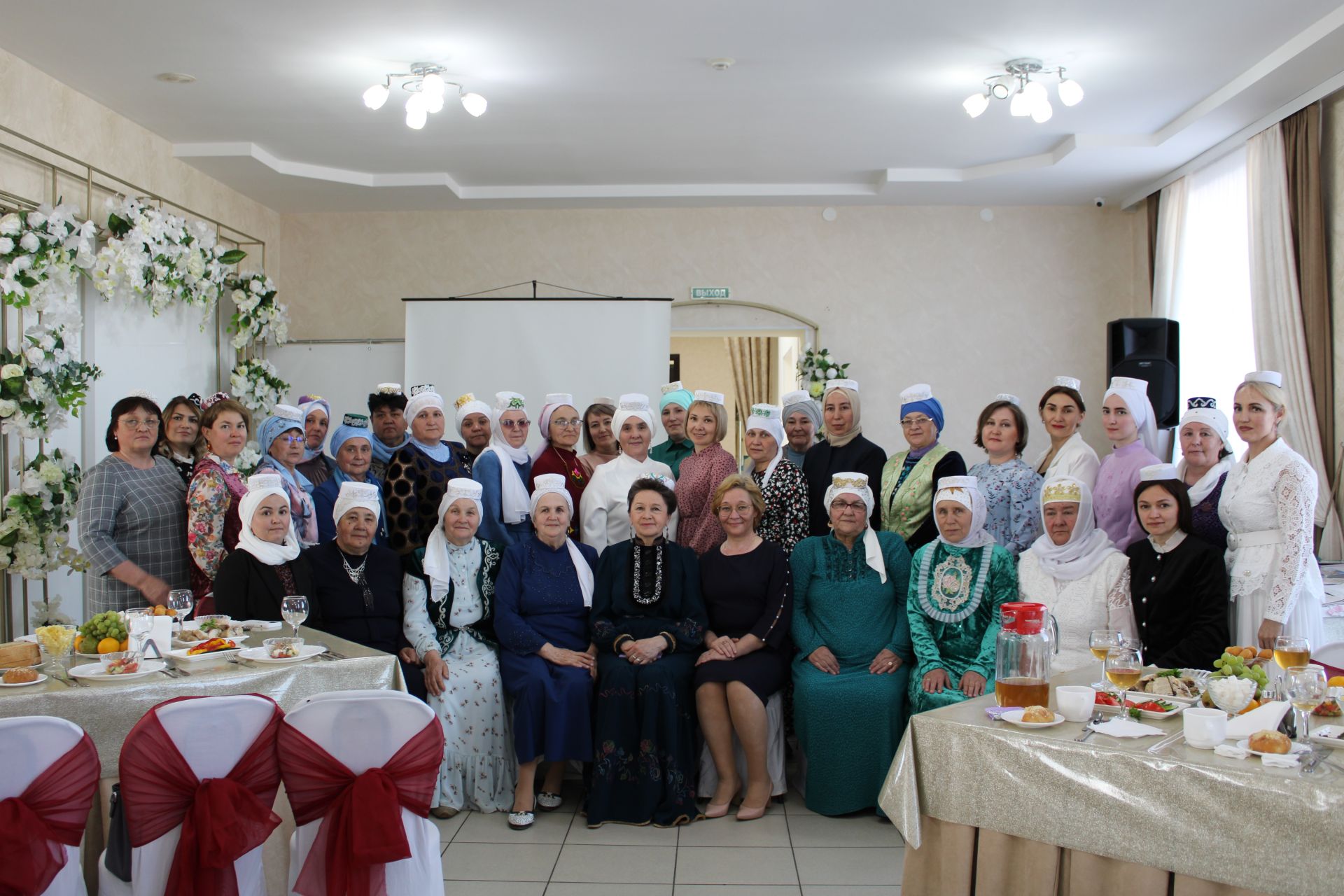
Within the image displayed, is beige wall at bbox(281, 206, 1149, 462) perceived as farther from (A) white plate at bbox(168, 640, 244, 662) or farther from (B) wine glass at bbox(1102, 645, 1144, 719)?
(B) wine glass at bbox(1102, 645, 1144, 719)

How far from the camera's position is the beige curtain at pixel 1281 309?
5.49 m

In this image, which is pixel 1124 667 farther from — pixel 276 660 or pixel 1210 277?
pixel 1210 277

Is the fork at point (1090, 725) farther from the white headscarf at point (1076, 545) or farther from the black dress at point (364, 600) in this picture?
the black dress at point (364, 600)

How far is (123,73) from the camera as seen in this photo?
5.50 m

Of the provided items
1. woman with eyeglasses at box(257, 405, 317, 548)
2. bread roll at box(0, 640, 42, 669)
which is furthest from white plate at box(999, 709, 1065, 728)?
woman with eyeglasses at box(257, 405, 317, 548)

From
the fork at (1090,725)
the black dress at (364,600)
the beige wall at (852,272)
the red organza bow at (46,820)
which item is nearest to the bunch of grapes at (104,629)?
the black dress at (364,600)

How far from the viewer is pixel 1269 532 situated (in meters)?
3.66

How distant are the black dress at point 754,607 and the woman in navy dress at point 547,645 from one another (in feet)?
1.56

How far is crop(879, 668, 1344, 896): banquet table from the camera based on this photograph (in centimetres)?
197

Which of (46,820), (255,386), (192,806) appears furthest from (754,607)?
(255,386)

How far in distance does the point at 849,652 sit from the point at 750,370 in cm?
834

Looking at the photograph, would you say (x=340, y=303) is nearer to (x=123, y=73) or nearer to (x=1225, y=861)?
(x=123, y=73)

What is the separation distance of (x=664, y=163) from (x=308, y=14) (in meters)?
2.83

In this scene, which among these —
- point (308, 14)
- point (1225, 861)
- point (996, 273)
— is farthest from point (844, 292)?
point (1225, 861)
